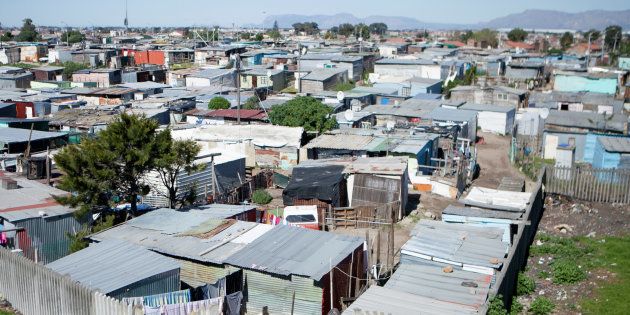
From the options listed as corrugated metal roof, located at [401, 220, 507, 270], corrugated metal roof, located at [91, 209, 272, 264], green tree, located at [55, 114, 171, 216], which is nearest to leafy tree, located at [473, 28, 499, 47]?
corrugated metal roof, located at [401, 220, 507, 270]

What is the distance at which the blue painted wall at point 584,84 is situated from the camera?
45469mm

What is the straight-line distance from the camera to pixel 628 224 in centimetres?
1670

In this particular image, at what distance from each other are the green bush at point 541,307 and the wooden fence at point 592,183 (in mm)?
8896

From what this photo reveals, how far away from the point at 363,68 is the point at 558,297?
4457 cm

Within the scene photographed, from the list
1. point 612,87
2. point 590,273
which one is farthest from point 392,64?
point 590,273

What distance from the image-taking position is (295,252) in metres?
11.0

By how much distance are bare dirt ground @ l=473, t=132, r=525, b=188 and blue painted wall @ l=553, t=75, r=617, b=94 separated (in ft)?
58.6

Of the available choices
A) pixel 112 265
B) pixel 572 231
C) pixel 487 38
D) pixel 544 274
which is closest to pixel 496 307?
pixel 544 274

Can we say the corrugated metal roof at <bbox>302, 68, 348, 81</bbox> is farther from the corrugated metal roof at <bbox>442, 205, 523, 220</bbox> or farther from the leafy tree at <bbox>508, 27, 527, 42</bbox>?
the leafy tree at <bbox>508, 27, 527, 42</bbox>

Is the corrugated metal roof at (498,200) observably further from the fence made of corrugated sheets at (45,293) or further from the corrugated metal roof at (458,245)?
the fence made of corrugated sheets at (45,293)

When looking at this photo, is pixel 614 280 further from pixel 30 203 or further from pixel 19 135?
pixel 19 135

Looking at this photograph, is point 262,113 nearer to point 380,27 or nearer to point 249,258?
point 249,258

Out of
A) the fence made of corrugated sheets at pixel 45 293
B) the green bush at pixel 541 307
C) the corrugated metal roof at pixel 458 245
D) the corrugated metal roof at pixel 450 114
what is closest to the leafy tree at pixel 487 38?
the corrugated metal roof at pixel 450 114

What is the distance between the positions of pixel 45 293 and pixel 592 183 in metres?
16.7
